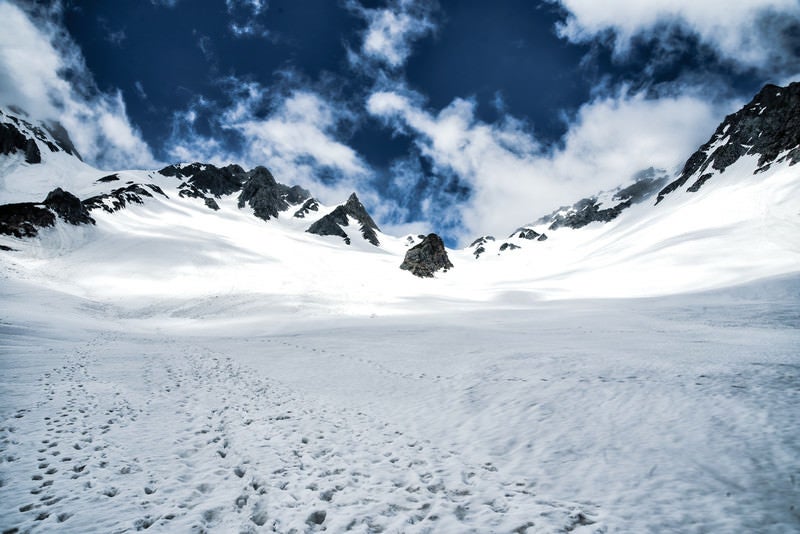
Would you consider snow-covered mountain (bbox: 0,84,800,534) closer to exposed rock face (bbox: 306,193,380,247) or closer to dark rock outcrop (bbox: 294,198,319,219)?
exposed rock face (bbox: 306,193,380,247)

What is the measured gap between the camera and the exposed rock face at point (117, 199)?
222 ft

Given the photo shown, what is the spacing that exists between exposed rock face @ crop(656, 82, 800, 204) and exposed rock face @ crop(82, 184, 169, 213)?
437 feet

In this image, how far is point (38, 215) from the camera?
161 feet

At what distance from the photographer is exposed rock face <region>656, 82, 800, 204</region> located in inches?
2908

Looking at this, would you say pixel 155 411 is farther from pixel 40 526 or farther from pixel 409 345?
pixel 409 345

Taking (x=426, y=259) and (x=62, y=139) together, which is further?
(x=62, y=139)

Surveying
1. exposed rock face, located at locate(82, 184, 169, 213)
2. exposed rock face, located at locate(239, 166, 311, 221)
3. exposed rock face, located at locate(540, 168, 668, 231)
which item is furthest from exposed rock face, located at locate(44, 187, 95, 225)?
exposed rock face, located at locate(540, 168, 668, 231)

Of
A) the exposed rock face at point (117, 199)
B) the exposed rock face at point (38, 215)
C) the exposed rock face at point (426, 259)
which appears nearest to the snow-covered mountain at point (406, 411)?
the exposed rock face at point (38, 215)

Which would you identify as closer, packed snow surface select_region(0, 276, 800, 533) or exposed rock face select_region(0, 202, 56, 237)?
packed snow surface select_region(0, 276, 800, 533)

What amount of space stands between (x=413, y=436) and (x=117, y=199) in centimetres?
9326

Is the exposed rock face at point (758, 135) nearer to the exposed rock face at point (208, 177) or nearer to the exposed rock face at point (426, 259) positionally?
the exposed rock face at point (426, 259)

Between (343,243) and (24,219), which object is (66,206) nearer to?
(24,219)

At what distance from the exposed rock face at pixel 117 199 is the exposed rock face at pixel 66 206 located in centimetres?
995

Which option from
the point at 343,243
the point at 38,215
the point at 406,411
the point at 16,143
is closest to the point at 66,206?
the point at 38,215
